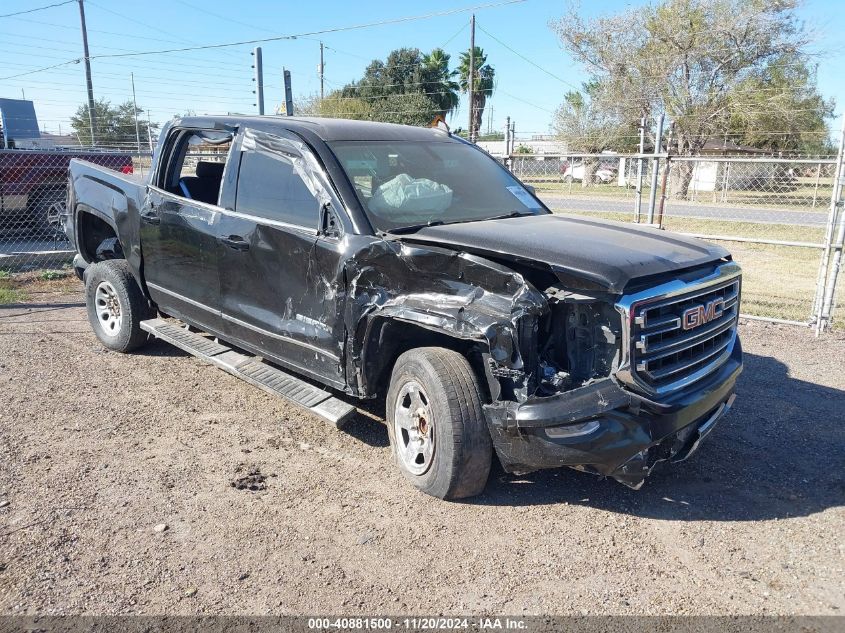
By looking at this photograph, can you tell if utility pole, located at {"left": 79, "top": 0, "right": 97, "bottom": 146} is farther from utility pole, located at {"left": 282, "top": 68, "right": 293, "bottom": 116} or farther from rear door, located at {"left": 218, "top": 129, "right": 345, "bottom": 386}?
rear door, located at {"left": 218, "top": 129, "right": 345, "bottom": 386}

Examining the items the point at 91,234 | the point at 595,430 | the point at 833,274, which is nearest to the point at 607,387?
the point at 595,430

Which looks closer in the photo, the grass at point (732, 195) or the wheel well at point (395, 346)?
the wheel well at point (395, 346)

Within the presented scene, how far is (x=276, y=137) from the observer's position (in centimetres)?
450

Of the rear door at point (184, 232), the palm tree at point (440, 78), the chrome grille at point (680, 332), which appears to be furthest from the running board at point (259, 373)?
the palm tree at point (440, 78)

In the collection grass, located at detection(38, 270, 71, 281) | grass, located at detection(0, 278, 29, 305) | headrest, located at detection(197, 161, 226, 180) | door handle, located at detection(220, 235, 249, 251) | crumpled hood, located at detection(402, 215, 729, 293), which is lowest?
grass, located at detection(0, 278, 29, 305)

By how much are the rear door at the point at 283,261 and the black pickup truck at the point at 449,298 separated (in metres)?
0.01

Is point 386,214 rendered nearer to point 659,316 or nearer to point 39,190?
point 659,316

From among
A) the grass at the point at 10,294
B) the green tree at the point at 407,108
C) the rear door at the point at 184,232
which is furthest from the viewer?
the green tree at the point at 407,108

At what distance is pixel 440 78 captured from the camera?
47531 mm

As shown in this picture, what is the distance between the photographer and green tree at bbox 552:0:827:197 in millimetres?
26938

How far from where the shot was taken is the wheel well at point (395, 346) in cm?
368

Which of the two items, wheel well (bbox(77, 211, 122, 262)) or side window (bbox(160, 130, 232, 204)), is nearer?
side window (bbox(160, 130, 232, 204))

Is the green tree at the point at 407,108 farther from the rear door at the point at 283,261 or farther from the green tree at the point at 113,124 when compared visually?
the rear door at the point at 283,261

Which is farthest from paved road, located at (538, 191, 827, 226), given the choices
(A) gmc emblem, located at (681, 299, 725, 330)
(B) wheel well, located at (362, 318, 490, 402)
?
(B) wheel well, located at (362, 318, 490, 402)
